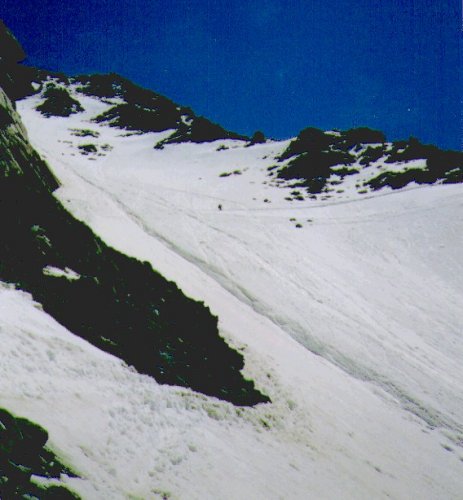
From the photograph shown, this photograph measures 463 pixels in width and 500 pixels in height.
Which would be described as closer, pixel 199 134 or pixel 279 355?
pixel 279 355

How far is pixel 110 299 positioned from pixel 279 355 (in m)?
6.27

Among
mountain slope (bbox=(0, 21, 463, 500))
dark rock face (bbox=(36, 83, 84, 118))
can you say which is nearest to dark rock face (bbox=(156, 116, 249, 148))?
dark rock face (bbox=(36, 83, 84, 118))

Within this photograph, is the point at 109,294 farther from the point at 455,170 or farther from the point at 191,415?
the point at 455,170

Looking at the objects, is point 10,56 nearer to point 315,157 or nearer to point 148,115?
point 315,157

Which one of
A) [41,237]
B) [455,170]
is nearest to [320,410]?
[41,237]

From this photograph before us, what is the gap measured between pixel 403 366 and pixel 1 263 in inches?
513

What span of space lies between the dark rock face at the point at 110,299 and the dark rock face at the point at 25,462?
340 centimetres

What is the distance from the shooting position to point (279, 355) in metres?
13.5

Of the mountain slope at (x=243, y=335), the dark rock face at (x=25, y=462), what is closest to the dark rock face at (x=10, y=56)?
the mountain slope at (x=243, y=335)

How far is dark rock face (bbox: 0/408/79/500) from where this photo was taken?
4395mm

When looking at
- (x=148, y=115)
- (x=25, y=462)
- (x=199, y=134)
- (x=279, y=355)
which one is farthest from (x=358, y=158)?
(x=25, y=462)

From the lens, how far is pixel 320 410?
11023 mm

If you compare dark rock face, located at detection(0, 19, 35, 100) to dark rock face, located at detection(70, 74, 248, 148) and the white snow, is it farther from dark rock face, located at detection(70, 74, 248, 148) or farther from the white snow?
dark rock face, located at detection(70, 74, 248, 148)

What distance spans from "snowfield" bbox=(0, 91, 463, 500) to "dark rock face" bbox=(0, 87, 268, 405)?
0.50m
